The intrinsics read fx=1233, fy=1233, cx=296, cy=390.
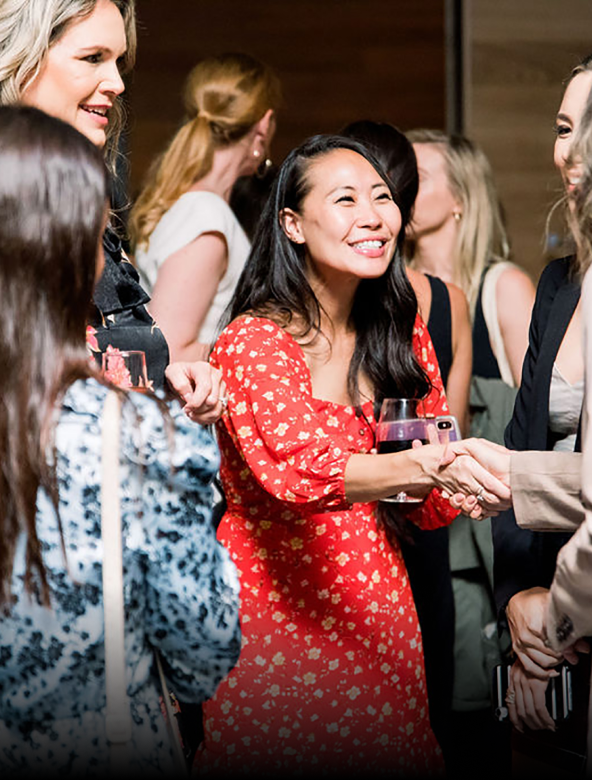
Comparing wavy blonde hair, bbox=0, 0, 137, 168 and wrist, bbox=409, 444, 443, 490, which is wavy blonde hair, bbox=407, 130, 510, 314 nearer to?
wrist, bbox=409, 444, 443, 490

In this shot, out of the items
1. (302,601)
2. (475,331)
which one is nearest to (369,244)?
(302,601)

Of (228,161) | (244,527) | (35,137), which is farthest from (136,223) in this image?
(35,137)

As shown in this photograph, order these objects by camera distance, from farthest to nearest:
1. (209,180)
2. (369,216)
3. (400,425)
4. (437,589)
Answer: (209,180) → (437,589) → (369,216) → (400,425)

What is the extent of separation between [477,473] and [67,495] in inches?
38.7

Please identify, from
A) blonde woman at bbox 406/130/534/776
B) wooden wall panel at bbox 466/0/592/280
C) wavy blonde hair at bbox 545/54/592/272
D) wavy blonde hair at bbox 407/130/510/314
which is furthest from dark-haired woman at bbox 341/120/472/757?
wooden wall panel at bbox 466/0/592/280

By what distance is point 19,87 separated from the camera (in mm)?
2240

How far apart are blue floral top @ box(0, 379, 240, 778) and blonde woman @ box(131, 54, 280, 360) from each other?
6.17ft

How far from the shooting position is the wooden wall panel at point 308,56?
5539 millimetres

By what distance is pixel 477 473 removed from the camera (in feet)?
7.43

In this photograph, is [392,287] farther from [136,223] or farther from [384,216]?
[136,223]

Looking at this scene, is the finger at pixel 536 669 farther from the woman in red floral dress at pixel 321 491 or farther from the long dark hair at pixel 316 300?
the long dark hair at pixel 316 300

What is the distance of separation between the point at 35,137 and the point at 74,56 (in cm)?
82

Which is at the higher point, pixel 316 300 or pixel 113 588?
pixel 316 300

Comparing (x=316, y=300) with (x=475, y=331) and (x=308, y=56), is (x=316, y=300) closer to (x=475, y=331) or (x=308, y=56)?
(x=475, y=331)
